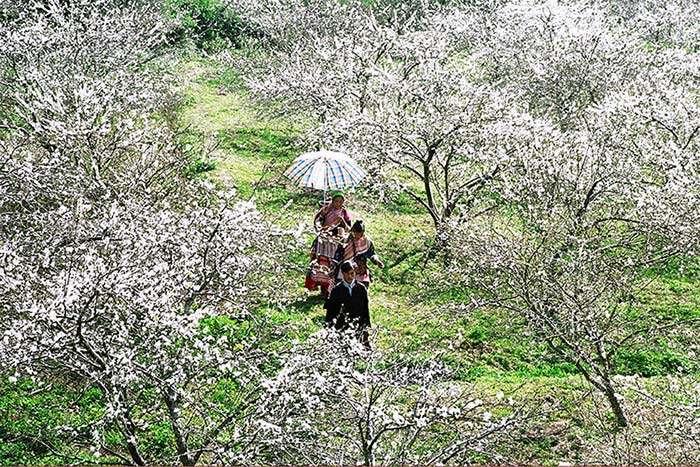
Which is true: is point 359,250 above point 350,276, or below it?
above

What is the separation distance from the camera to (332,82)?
47.2 ft

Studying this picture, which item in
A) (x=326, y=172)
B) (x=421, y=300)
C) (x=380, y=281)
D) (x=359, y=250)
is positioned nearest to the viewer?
(x=359, y=250)

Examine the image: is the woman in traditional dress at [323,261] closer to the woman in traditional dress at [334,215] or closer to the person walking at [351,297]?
the woman in traditional dress at [334,215]

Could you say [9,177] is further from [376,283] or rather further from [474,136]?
[474,136]

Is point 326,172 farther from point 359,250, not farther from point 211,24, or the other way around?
point 211,24

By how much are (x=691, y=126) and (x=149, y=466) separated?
9.03m

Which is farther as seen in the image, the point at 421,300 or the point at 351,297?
the point at 421,300

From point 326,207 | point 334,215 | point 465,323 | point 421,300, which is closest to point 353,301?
point 334,215

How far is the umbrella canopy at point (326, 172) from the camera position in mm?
9344

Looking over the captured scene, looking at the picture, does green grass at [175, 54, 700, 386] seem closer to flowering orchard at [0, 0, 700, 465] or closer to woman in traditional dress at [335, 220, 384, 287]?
flowering orchard at [0, 0, 700, 465]

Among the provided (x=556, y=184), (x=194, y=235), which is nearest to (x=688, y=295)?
(x=556, y=184)

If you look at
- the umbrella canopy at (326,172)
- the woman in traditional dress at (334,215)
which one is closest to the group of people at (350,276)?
the woman in traditional dress at (334,215)

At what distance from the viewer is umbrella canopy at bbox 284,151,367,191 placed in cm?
934

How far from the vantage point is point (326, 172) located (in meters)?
9.45
